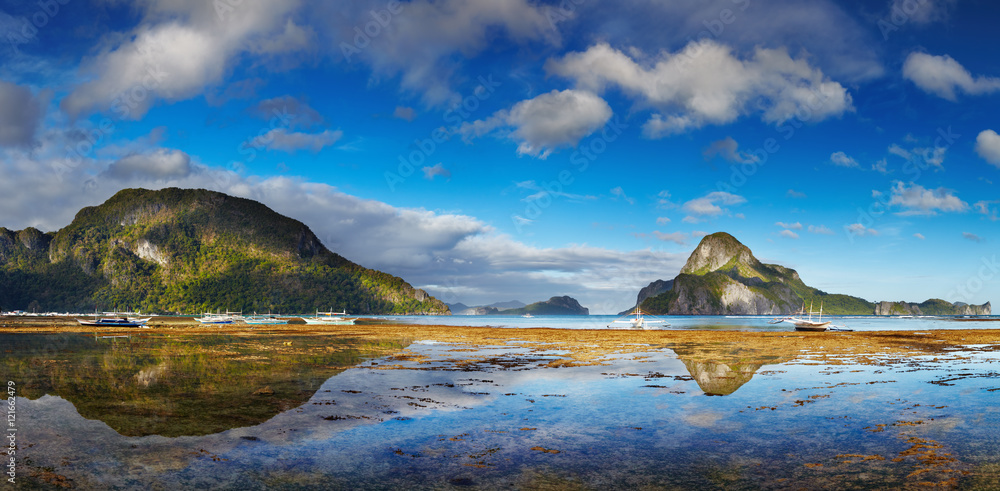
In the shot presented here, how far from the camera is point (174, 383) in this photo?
811 inches

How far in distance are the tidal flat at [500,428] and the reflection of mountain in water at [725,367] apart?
0.31m

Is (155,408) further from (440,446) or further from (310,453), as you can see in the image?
(440,446)

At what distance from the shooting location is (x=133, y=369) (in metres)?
24.8

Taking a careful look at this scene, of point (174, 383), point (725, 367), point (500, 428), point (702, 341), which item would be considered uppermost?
point (500, 428)

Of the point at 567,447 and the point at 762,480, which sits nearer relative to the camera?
the point at 762,480

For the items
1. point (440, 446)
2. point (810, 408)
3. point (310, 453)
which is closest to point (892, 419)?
point (810, 408)

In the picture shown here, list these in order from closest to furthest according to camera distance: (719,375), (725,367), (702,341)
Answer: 1. (719,375)
2. (725,367)
3. (702,341)

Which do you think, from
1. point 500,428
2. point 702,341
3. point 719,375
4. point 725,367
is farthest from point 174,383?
point 702,341

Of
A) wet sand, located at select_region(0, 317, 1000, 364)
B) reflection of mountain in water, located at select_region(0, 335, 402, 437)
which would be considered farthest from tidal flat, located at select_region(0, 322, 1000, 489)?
wet sand, located at select_region(0, 317, 1000, 364)

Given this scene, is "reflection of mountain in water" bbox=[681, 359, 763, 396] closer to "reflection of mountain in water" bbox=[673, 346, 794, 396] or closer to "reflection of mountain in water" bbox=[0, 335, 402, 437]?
"reflection of mountain in water" bbox=[673, 346, 794, 396]

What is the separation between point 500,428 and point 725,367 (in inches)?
737

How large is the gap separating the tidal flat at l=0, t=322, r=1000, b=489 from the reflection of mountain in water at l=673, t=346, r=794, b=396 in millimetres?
309

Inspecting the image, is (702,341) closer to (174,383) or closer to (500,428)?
(500,428)

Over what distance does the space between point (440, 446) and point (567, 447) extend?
9.25ft
